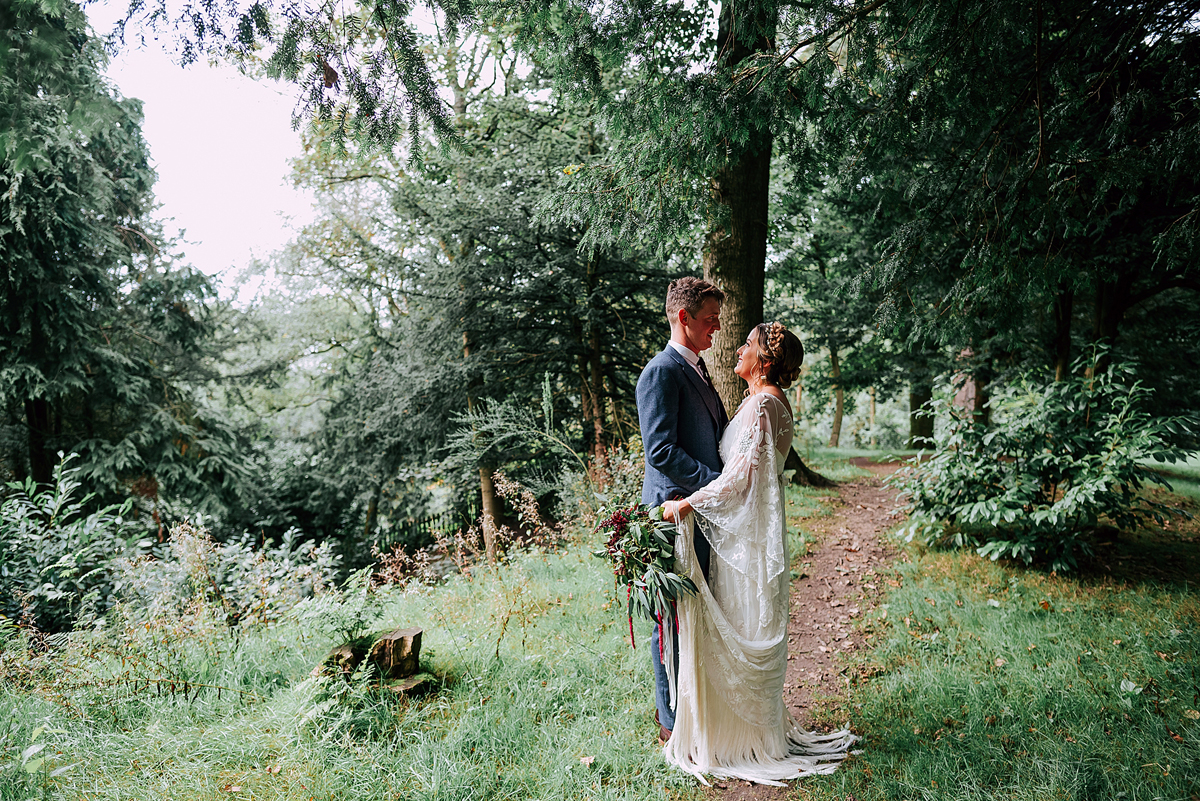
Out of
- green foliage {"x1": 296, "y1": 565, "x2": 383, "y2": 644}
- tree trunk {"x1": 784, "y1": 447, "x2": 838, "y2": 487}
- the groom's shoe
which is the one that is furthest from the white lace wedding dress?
tree trunk {"x1": 784, "y1": 447, "x2": 838, "y2": 487}

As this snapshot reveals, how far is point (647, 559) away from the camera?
264 cm

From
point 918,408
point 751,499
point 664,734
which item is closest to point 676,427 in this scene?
point 751,499

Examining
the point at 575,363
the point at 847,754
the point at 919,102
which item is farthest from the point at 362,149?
the point at 575,363

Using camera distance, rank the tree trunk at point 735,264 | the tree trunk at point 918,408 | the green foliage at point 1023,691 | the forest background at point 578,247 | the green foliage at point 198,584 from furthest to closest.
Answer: the tree trunk at point 918,408 < the tree trunk at point 735,264 < the green foliage at point 198,584 < the forest background at point 578,247 < the green foliage at point 1023,691

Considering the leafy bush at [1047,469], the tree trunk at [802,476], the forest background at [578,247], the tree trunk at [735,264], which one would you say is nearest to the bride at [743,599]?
the forest background at [578,247]

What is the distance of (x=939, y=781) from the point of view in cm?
254

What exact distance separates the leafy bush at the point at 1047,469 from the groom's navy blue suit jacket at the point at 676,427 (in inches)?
123

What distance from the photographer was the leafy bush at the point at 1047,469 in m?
4.20

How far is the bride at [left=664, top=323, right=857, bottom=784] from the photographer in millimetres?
2619

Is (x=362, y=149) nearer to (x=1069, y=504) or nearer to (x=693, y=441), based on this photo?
(x=693, y=441)

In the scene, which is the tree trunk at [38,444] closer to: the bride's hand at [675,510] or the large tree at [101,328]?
the large tree at [101,328]

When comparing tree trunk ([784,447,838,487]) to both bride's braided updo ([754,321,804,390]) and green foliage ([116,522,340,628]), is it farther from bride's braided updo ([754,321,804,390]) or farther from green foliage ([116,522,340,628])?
green foliage ([116,522,340,628])

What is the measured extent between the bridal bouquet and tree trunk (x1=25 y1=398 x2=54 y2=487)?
32.6ft

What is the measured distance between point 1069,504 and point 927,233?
225 centimetres
